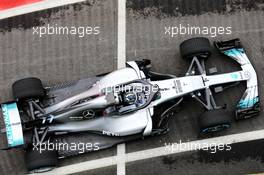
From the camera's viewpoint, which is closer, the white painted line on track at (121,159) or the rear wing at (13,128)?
the rear wing at (13,128)

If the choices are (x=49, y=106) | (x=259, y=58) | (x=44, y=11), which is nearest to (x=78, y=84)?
(x=49, y=106)

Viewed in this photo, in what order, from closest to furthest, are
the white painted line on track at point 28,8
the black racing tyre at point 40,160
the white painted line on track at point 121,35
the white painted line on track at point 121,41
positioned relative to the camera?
1. the black racing tyre at point 40,160
2. the white painted line on track at point 121,41
3. the white painted line on track at point 121,35
4. the white painted line on track at point 28,8

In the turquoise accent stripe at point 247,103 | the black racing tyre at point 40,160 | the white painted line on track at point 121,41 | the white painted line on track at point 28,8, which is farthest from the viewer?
the white painted line on track at point 28,8

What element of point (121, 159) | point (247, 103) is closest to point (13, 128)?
point (121, 159)

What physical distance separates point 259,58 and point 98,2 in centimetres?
308

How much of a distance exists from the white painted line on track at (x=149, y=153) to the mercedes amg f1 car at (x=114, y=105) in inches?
10.3

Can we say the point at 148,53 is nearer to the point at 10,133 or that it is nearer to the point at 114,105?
the point at 114,105

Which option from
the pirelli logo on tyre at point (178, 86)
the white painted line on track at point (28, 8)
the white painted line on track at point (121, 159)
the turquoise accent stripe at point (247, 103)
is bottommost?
the white painted line on track at point (121, 159)

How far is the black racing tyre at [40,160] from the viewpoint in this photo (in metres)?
7.90

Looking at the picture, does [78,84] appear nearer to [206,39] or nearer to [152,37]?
[152,37]

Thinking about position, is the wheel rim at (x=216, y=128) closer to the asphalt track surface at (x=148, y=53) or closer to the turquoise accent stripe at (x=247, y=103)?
the asphalt track surface at (x=148, y=53)

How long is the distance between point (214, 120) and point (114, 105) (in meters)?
1.60

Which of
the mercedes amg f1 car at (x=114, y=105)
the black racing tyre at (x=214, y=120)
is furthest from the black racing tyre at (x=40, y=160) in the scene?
the black racing tyre at (x=214, y=120)

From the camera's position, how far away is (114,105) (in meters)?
7.94
